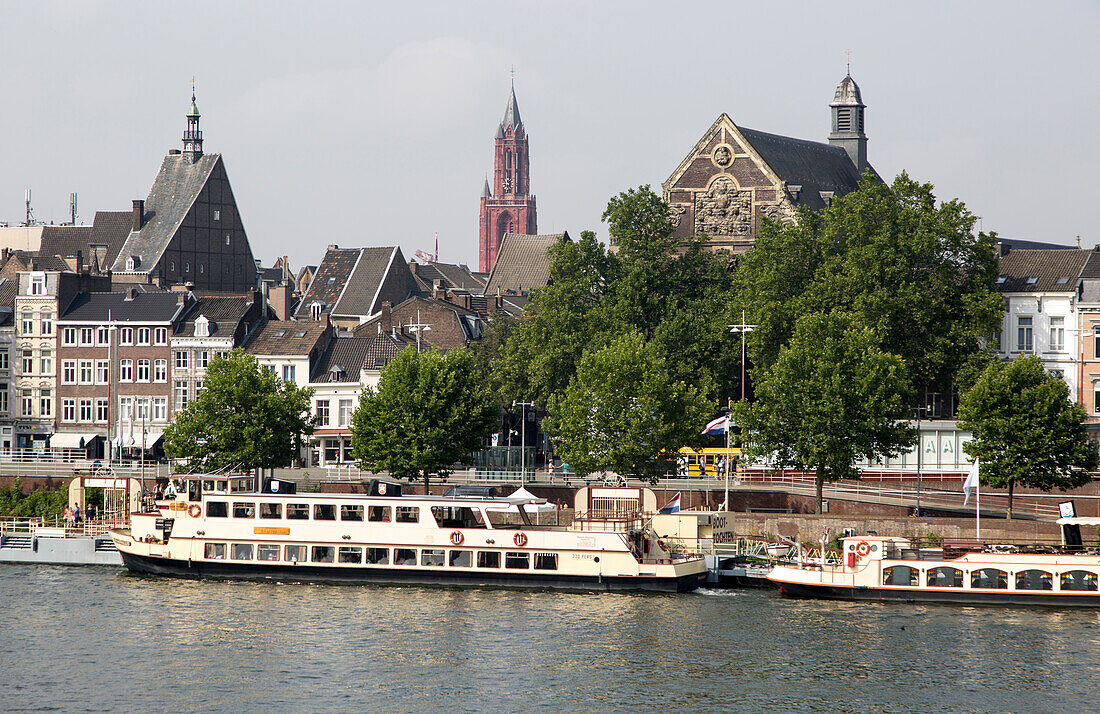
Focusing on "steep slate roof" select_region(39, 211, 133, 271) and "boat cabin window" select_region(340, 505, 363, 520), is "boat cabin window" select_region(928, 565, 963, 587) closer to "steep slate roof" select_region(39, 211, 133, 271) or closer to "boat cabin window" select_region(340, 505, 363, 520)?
"boat cabin window" select_region(340, 505, 363, 520)

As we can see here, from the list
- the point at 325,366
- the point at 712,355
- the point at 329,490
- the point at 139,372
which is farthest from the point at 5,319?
the point at 712,355

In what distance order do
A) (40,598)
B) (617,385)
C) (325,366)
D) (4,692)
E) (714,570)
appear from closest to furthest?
1. (4,692)
2. (40,598)
3. (714,570)
4. (617,385)
5. (325,366)

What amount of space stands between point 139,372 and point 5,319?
1122cm

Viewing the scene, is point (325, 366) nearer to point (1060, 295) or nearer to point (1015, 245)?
point (1060, 295)

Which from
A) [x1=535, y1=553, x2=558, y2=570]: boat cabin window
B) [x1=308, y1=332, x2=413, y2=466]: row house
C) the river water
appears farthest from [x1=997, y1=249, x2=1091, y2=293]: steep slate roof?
[x1=535, y1=553, x2=558, y2=570]: boat cabin window

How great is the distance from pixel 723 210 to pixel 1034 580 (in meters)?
51.8

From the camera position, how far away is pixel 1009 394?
73.6 m

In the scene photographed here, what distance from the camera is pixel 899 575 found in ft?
206

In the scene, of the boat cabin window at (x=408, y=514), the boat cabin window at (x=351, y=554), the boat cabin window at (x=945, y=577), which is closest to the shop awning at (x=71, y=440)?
the boat cabin window at (x=351, y=554)

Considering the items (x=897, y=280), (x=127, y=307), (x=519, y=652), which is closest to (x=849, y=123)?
(x=897, y=280)

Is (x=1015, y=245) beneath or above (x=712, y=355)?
above

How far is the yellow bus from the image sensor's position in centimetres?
8825

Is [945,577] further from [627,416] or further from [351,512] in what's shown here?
[351,512]

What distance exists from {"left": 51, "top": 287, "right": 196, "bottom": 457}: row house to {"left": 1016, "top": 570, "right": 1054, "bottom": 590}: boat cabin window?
64295 millimetres
